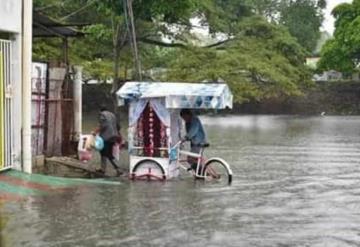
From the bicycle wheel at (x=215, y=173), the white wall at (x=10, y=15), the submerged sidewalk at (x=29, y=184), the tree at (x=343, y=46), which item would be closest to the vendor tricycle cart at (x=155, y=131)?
the bicycle wheel at (x=215, y=173)

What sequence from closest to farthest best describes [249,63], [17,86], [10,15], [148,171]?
1. [10,15]
2. [17,86]
3. [148,171]
4. [249,63]

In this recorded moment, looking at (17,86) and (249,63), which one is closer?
(17,86)

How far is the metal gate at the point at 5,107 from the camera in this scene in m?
12.1

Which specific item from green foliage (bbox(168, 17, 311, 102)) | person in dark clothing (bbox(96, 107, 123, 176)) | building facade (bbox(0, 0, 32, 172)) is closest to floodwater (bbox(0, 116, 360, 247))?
person in dark clothing (bbox(96, 107, 123, 176))

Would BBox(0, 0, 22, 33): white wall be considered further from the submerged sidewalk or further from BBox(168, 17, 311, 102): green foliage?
BBox(168, 17, 311, 102): green foliage

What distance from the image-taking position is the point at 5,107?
12297mm

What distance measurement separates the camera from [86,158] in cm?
1515

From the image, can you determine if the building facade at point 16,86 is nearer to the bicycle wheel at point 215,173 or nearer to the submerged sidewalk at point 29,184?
the submerged sidewalk at point 29,184

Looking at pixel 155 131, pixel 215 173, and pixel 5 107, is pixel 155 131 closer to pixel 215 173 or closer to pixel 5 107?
pixel 215 173

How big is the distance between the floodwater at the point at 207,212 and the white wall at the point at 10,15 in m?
3.08

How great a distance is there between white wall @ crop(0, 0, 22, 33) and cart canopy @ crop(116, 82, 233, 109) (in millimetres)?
2323

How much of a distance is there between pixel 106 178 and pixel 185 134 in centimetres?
184

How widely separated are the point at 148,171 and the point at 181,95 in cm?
170

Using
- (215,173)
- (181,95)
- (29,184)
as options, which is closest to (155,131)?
(181,95)
